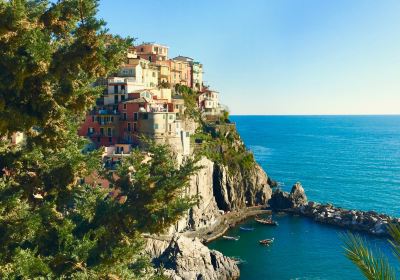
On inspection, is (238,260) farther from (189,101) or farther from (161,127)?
(189,101)

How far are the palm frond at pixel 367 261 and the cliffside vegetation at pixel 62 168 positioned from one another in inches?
289

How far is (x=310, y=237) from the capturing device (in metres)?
57.2

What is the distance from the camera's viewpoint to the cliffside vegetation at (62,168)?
9852mm

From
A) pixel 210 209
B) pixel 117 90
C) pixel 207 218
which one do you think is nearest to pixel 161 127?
pixel 117 90

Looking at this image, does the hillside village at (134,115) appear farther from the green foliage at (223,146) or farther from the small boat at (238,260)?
the small boat at (238,260)

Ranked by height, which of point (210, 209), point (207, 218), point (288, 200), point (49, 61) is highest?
point (49, 61)

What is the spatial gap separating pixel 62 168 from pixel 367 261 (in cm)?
974

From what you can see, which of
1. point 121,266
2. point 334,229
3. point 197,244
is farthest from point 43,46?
point 334,229

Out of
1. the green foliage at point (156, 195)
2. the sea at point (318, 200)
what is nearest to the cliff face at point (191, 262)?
the sea at point (318, 200)

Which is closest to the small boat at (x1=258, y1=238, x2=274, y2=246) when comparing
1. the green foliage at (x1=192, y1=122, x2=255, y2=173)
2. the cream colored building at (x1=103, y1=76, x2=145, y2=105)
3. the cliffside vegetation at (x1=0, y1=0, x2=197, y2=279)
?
the green foliage at (x1=192, y1=122, x2=255, y2=173)

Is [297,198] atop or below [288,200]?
atop

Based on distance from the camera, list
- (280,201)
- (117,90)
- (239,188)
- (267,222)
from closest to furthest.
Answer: (117,90) < (267,222) < (239,188) < (280,201)

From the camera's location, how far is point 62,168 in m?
12.7

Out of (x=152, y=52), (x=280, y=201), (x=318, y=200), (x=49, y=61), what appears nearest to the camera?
(x=49, y=61)
